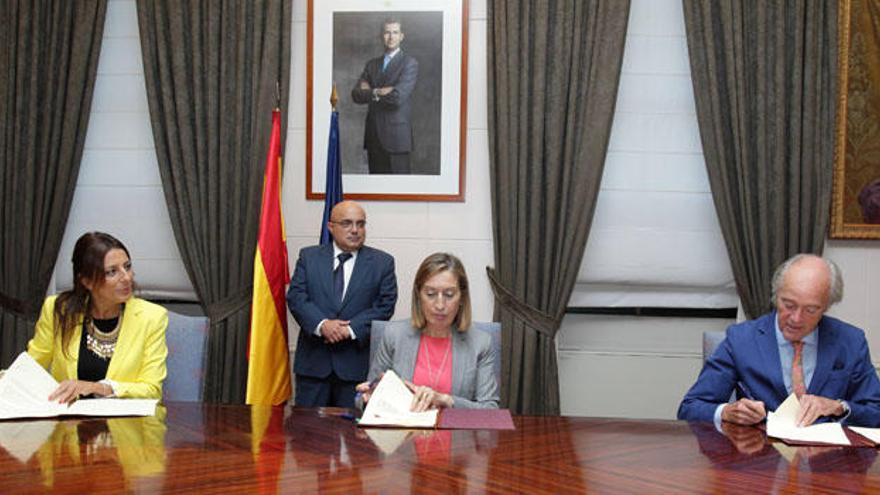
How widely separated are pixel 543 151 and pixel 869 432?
2.63 metres

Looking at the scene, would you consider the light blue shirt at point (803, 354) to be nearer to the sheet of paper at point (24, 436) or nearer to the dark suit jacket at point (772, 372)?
the dark suit jacket at point (772, 372)

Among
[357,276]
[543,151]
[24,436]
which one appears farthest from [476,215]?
[24,436]

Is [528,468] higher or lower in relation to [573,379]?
higher

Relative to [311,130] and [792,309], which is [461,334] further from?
[311,130]

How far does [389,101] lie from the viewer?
4797mm

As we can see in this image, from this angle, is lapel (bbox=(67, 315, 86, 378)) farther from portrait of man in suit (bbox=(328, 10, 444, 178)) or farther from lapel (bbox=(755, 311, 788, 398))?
lapel (bbox=(755, 311, 788, 398))

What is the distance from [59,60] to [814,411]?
461cm

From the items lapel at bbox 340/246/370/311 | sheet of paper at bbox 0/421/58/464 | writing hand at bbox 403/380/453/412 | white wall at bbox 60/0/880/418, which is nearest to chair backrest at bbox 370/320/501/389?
writing hand at bbox 403/380/453/412

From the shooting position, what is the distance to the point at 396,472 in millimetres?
1858

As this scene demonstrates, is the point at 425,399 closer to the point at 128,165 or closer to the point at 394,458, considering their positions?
the point at 394,458

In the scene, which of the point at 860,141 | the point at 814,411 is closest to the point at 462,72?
the point at 860,141

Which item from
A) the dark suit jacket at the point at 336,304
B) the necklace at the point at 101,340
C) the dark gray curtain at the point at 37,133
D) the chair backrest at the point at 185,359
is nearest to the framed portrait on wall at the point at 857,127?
the dark suit jacket at the point at 336,304

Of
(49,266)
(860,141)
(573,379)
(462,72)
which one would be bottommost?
(573,379)

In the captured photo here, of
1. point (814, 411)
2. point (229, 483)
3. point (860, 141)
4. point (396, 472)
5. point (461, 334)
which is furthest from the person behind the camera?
point (860, 141)
